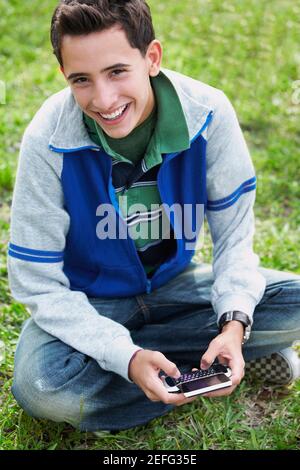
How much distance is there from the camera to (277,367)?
102 inches

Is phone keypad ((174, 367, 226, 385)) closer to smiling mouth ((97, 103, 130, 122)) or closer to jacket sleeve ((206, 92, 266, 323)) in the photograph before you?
jacket sleeve ((206, 92, 266, 323))

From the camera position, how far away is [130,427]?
240 centimetres

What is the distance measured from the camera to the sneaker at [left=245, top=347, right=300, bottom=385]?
8.41ft

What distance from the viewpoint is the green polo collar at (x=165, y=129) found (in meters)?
2.31

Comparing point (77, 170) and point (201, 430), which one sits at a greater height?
point (77, 170)

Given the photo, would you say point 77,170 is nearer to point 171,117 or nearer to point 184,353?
point 171,117

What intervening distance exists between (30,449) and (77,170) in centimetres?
89

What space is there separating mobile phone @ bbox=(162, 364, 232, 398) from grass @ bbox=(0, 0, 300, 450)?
0.29 metres

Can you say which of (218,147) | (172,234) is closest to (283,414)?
(172,234)

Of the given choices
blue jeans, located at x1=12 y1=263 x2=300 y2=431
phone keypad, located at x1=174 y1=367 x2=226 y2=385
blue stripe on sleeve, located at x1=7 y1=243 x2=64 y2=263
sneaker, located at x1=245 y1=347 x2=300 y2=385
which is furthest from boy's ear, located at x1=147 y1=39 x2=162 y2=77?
sneaker, located at x1=245 y1=347 x2=300 y2=385

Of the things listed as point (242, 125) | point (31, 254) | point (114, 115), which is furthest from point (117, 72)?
point (242, 125)

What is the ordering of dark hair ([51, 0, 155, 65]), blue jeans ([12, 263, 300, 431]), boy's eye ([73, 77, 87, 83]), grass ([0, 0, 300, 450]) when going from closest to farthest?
1. dark hair ([51, 0, 155, 65])
2. boy's eye ([73, 77, 87, 83])
3. blue jeans ([12, 263, 300, 431])
4. grass ([0, 0, 300, 450])

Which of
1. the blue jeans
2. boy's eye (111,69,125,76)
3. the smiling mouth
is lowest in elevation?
the blue jeans

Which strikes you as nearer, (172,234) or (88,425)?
(88,425)
